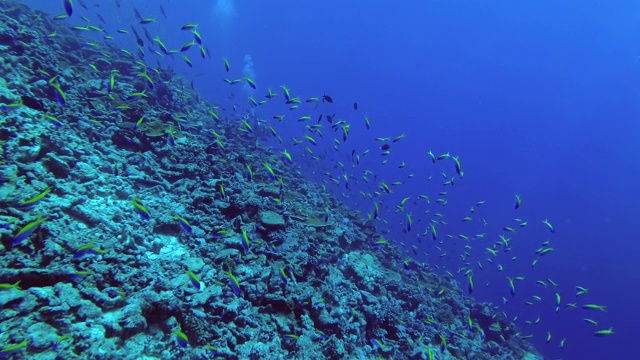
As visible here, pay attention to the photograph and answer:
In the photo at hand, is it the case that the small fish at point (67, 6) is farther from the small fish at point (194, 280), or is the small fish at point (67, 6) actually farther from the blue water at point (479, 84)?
the blue water at point (479, 84)

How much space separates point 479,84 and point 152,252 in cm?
15872

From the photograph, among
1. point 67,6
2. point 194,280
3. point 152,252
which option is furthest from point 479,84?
point 194,280

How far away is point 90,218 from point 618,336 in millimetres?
79334

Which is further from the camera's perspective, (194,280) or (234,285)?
(234,285)

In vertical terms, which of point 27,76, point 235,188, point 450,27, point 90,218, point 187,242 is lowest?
point 90,218

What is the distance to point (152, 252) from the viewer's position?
5672 millimetres

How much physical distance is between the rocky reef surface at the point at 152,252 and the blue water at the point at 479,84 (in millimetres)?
73898

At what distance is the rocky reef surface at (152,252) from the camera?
4008mm

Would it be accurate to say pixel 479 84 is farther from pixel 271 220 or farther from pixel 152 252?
pixel 152 252

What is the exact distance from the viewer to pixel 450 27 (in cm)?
13500

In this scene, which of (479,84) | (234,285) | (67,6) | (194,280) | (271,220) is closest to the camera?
(194,280)

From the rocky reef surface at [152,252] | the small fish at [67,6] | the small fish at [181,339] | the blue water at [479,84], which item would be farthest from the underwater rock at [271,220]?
the blue water at [479,84]

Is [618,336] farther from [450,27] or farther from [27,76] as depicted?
[450,27]

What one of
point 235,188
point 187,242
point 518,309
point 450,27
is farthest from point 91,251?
point 450,27
